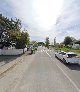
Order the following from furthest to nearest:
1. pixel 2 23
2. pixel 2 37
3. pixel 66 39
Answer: pixel 66 39, pixel 2 37, pixel 2 23

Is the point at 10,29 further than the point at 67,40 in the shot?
No

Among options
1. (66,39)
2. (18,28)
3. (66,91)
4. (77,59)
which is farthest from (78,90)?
(66,39)

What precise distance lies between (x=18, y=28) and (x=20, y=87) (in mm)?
34307

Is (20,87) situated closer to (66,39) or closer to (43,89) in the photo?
(43,89)

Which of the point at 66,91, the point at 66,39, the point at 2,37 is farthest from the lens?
the point at 66,39

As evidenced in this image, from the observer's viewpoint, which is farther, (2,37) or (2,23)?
(2,37)

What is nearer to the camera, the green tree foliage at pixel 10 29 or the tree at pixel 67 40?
the green tree foliage at pixel 10 29

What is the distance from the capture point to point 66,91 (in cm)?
951

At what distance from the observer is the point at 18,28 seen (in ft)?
144

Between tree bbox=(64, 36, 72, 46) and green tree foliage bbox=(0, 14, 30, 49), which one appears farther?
tree bbox=(64, 36, 72, 46)

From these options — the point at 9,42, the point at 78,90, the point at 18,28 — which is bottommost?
the point at 78,90

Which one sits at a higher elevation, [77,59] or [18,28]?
[18,28]

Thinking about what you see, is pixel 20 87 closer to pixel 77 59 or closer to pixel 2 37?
pixel 77 59

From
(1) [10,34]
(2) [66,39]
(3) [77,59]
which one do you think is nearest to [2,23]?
(1) [10,34]
